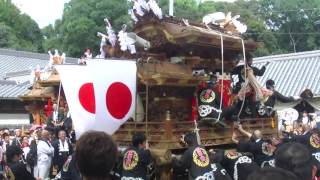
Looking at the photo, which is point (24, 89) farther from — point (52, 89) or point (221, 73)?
point (221, 73)

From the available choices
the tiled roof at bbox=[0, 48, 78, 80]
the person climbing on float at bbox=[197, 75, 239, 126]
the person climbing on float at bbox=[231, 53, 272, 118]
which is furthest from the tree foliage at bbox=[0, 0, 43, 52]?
the person climbing on float at bbox=[197, 75, 239, 126]

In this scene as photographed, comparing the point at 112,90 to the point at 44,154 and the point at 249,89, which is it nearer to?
the point at 249,89

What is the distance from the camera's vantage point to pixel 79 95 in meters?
5.46

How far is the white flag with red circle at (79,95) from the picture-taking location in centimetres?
541

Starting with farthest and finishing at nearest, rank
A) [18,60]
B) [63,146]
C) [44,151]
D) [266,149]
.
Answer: [18,60], [44,151], [63,146], [266,149]

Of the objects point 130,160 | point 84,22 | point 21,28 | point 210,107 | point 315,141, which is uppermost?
point 84,22

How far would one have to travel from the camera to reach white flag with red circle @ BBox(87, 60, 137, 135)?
5.49 metres

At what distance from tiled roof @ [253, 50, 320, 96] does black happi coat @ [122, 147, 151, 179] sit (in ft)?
36.9

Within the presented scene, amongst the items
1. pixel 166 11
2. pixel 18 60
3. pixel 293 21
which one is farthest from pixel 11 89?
pixel 293 21

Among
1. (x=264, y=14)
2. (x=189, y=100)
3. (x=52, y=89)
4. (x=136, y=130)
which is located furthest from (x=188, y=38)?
(x=264, y=14)

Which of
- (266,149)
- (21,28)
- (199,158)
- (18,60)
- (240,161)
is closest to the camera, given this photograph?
(199,158)

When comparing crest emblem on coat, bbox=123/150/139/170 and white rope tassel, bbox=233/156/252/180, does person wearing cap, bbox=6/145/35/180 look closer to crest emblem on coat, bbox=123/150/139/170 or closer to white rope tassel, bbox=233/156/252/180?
crest emblem on coat, bbox=123/150/139/170

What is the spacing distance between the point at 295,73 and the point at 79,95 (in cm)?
1425

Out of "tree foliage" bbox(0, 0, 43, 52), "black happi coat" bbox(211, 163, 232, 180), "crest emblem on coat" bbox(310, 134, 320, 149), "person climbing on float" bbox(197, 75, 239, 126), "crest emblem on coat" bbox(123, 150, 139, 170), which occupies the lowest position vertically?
"black happi coat" bbox(211, 163, 232, 180)
